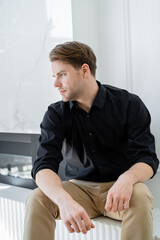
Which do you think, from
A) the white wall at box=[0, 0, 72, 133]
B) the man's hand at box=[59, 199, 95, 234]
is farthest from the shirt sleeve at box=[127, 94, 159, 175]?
the white wall at box=[0, 0, 72, 133]

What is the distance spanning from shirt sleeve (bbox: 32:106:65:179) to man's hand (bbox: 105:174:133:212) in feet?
1.17

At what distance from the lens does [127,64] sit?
194 cm

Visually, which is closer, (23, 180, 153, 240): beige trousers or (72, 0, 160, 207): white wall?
(23, 180, 153, 240): beige trousers

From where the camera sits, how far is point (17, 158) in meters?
2.95

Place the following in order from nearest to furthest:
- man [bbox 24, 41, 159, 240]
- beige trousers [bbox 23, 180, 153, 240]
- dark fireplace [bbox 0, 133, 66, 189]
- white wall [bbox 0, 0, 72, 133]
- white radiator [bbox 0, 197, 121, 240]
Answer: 1. beige trousers [bbox 23, 180, 153, 240]
2. man [bbox 24, 41, 159, 240]
3. white radiator [bbox 0, 197, 121, 240]
4. white wall [bbox 0, 0, 72, 133]
5. dark fireplace [bbox 0, 133, 66, 189]

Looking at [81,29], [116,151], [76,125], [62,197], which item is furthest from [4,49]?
[62,197]

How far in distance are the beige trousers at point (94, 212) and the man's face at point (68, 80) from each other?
1.60 feet

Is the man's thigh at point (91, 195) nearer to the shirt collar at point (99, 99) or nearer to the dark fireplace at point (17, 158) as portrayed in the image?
the shirt collar at point (99, 99)

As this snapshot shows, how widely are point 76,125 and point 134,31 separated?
72 centimetres

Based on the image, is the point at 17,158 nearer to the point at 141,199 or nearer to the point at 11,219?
the point at 11,219

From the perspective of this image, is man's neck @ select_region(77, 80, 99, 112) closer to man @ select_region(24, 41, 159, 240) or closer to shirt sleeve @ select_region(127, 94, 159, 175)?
man @ select_region(24, 41, 159, 240)

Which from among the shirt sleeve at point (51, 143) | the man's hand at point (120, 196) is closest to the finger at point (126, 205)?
the man's hand at point (120, 196)

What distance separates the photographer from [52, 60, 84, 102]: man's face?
1.54 m

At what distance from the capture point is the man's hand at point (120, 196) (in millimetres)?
1241
